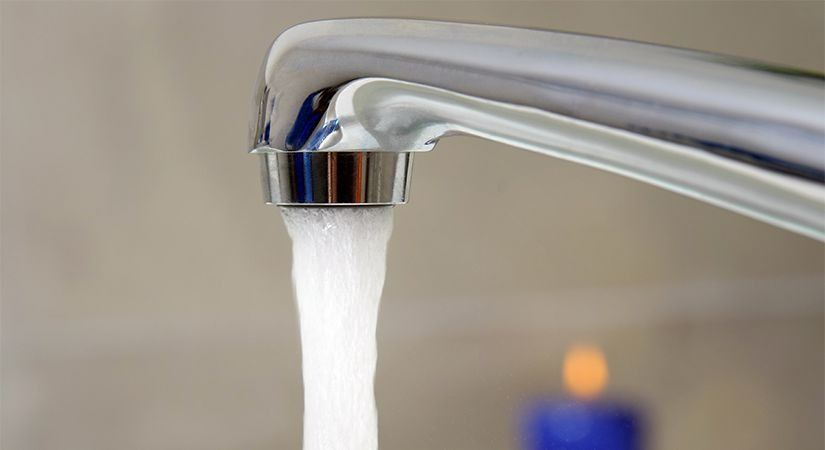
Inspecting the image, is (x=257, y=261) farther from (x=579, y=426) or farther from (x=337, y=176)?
(x=337, y=176)

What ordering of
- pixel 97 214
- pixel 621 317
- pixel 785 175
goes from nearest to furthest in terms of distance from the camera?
pixel 785 175 → pixel 97 214 → pixel 621 317

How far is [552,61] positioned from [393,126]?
59 mm

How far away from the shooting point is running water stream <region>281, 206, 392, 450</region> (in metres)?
0.27

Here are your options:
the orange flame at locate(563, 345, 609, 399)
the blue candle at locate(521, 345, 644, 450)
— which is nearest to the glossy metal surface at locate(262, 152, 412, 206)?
the blue candle at locate(521, 345, 644, 450)

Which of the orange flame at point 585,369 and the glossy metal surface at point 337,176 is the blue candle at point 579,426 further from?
the glossy metal surface at point 337,176

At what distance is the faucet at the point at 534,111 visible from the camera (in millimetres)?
168

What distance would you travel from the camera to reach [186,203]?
25.6 inches

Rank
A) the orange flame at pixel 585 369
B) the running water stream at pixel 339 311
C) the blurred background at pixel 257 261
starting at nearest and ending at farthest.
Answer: the running water stream at pixel 339 311
the blurred background at pixel 257 261
the orange flame at pixel 585 369

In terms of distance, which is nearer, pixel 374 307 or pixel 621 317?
pixel 374 307

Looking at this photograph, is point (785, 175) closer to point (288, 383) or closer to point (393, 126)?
point (393, 126)

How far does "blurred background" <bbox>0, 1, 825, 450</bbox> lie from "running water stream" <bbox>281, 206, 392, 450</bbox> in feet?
→ 0.72

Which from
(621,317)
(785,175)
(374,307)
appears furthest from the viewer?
(621,317)

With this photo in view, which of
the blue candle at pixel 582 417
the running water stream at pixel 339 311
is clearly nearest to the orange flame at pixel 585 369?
the blue candle at pixel 582 417

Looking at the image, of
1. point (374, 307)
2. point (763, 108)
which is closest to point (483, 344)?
point (374, 307)
